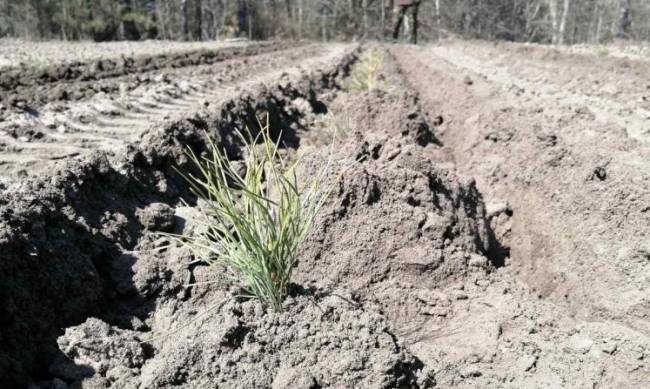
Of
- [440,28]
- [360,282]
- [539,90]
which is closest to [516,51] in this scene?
[539,90]

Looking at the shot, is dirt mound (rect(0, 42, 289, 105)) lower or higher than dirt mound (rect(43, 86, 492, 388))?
higher

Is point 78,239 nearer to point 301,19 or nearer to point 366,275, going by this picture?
point 366,275

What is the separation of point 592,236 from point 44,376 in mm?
2772

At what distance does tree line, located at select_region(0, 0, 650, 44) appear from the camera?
22188mm

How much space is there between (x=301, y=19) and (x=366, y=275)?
109 ft

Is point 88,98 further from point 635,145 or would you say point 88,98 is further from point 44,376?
point 635,145

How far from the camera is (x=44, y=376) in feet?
6.33

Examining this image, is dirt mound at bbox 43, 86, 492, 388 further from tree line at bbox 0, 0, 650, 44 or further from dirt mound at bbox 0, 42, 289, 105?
tree line at bbox 0, 0, 650, 44

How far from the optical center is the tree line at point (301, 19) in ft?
72.8

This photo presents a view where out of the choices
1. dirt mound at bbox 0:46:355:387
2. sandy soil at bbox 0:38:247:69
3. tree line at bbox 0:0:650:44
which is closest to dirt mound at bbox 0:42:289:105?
sandy soil at bbox 0:38:247:69

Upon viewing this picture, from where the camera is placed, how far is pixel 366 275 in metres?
2.57

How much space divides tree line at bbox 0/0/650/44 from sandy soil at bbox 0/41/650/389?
19.0 metres

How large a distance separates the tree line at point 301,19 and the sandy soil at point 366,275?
19.0 metres

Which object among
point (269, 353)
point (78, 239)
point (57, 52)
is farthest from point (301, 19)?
point (269, 353)
